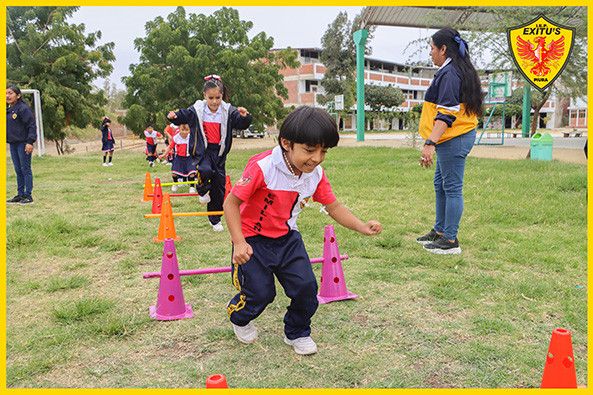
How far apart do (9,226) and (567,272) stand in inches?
245

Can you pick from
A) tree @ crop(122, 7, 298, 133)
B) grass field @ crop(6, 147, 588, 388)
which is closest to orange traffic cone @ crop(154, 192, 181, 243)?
grass field @ crop(6, 147, 588, 388)

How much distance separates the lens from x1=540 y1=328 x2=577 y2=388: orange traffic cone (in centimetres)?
180

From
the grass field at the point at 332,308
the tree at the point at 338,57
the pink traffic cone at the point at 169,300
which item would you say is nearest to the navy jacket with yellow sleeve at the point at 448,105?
the grass field at the point at 332,308

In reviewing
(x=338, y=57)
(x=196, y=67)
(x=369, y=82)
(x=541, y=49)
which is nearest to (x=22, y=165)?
(x=541, y=49)

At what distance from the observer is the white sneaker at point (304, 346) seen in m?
2.48

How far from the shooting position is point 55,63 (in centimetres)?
2183

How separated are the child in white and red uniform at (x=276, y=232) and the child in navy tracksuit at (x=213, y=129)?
292 cm

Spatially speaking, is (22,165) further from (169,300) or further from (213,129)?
(169,300)

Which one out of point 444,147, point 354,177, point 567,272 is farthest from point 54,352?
point 354,177

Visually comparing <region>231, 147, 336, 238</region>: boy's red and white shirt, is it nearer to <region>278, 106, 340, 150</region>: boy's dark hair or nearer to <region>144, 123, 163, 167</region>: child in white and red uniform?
<region>278, 106, 340, 150</region>: boy's dark hair

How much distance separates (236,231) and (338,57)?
5051 centimetres

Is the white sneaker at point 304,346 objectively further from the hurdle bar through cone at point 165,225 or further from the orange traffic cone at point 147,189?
the orange traffic cone at point 147,189

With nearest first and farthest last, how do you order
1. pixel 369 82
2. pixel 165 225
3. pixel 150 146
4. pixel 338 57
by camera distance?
pixel 165 225 → pixel 150 146 → pixel 338 57 → pixel 369 82

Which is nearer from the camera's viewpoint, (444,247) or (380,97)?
(444,247)
